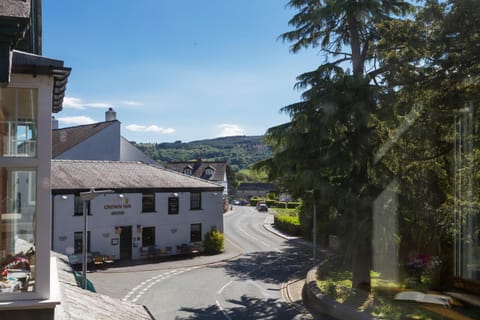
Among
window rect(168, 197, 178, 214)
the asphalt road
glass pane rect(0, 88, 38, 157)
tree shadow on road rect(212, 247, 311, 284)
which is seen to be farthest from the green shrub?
glass pane rect(0, 88, 38, 157)

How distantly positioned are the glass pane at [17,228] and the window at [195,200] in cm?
2829

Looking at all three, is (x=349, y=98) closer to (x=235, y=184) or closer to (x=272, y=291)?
(x=272, y=291)

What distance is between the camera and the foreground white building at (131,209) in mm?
28109

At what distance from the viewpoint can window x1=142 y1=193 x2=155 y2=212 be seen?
31.1 meters

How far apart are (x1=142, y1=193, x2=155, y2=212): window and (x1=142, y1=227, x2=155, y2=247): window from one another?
136 cm

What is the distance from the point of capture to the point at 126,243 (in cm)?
3047

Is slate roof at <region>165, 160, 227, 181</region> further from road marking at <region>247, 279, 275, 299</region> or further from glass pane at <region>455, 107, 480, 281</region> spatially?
glass pane at <region>455, 107, 480, 281</region>

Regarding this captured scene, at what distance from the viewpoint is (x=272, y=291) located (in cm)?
2194

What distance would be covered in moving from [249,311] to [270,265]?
10.8 meters

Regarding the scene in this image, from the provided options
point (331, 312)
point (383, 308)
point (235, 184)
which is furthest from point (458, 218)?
point (235, 184)

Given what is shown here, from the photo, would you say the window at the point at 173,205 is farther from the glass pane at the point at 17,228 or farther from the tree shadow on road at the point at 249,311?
the glass pane at the point at 17,228

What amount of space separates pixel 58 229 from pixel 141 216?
18.3ft

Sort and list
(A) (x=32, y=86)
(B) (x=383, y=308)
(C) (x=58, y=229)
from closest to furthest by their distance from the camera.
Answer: (A) (x=32, y=86) < (B) (x=383, y=308) < (C) (x=58, y=229)

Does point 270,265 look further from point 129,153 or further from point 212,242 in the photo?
point 129,153
